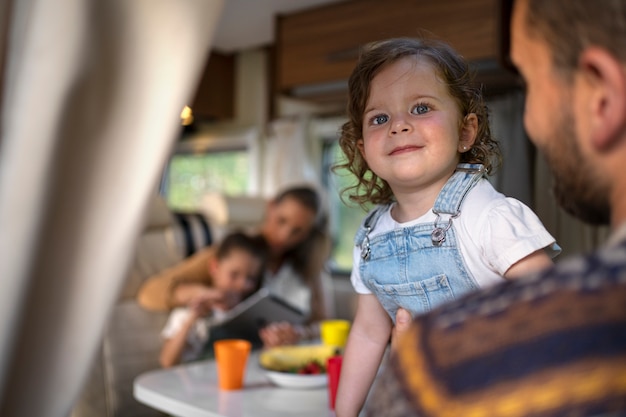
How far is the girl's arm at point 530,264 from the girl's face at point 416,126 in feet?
0.47

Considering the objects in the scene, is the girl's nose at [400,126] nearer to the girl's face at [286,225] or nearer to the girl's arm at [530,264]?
the girl's arm at [530,264]

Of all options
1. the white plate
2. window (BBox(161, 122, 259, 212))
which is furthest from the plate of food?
window (BBox(161, 122, 259, 212))

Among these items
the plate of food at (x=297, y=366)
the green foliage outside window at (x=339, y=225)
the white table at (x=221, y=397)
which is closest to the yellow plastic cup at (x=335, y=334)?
the plate of food at (x=297, y=366)

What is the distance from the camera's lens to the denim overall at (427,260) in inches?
29.4

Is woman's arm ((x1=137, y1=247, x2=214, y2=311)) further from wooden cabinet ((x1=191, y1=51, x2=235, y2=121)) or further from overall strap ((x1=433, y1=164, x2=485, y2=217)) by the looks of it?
wooden cabinet ((x1=191, y1=51, x2=235, y2=121))

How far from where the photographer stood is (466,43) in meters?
2.53

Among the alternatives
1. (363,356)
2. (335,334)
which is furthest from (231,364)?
(363,356)

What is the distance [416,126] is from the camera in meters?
0.75

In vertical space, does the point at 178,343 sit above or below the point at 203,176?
below

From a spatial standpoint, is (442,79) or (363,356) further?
(363,356)

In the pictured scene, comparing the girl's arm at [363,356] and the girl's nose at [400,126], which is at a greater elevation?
the girl's nose at [400,126]

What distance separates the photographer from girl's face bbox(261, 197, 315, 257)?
243 centimetres

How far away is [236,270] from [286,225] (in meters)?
0.33

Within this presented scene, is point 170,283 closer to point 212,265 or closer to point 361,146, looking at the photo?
point 212,265
